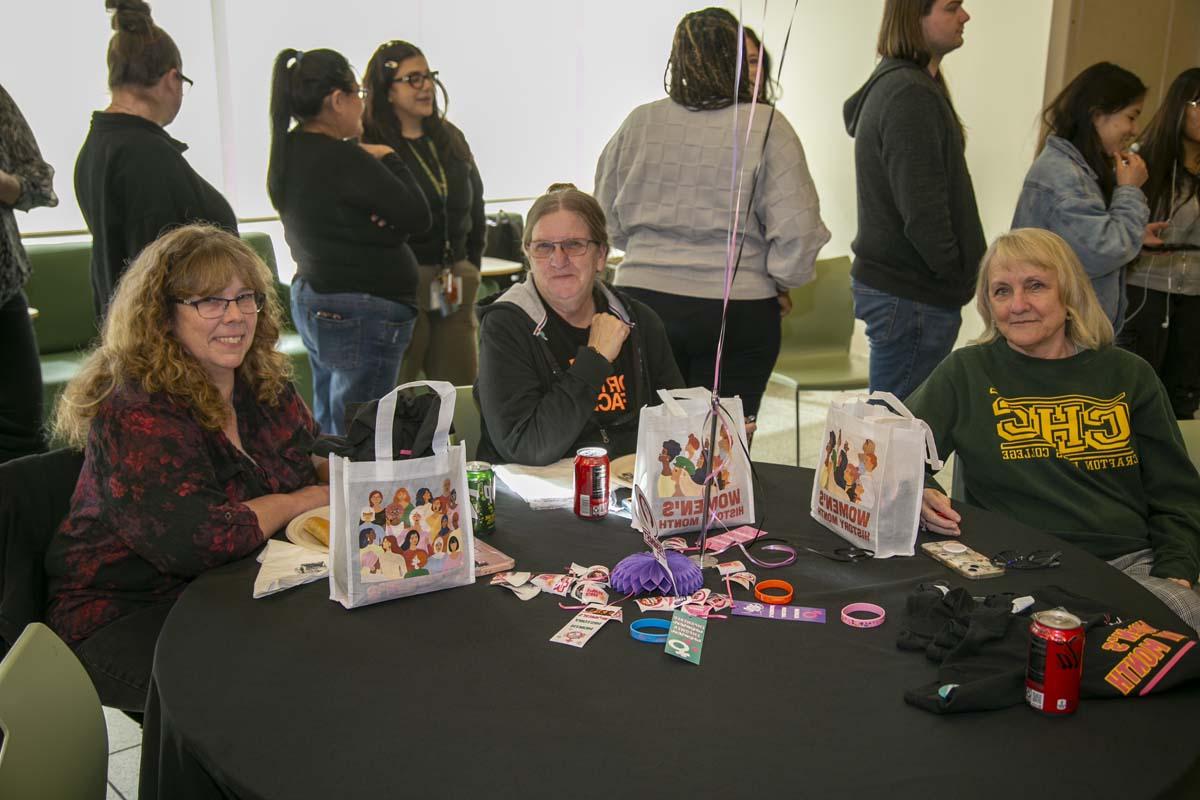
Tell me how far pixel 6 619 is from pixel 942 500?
1.48 meters

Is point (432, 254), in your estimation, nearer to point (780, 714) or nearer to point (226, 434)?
point (226, 434)

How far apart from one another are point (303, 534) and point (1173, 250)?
2984 millimetres

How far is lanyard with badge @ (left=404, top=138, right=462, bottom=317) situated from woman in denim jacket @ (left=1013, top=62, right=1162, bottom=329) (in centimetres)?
183

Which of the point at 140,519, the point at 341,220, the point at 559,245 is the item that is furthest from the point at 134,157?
the point at 140,519

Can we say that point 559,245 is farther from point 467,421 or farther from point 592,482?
point 592,482

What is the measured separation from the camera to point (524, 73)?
6.14 m

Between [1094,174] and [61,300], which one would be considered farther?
[61,300]

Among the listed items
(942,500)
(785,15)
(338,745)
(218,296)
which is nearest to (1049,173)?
(942,500)

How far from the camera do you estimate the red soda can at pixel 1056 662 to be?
1.10 m

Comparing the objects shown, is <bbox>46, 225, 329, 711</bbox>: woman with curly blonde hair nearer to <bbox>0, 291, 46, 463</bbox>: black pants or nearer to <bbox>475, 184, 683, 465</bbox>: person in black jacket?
<bbox>475, 184, 683, 465</bbox>: person in black jacket

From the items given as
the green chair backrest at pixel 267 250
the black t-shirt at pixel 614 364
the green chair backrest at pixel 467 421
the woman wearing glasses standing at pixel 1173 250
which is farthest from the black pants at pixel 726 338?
the green chair backrest at pixel 267 250

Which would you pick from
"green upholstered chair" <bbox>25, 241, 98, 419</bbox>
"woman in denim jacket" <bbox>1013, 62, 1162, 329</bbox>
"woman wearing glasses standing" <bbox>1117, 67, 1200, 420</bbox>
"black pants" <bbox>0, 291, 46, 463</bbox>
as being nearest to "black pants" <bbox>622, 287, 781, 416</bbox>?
"woman in denim jacket" <bbox>1013, 62, 1162, 329</bbox>

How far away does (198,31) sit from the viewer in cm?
496

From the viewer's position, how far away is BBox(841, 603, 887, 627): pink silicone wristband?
53.0 inches
